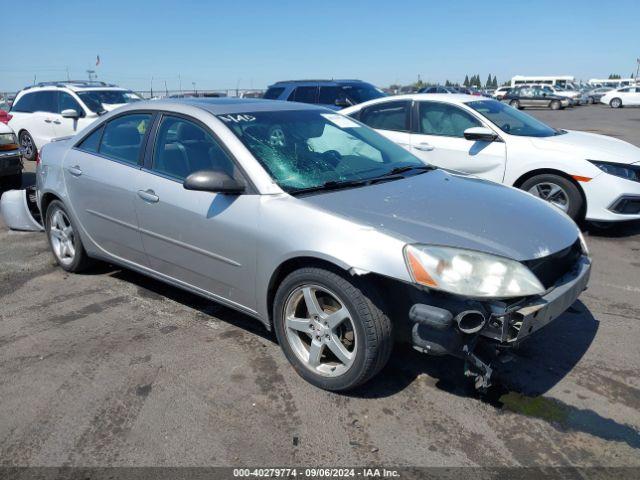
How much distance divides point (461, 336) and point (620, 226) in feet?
16.1

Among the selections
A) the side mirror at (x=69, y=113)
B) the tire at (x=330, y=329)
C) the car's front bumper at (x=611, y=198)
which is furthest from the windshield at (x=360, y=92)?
the tire at (x=330, y=329)

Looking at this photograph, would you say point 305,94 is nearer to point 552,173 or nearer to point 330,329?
point 552,173

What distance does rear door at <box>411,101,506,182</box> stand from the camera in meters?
6.38

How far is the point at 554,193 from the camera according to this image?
19.8 feet

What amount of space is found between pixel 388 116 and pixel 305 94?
508cm

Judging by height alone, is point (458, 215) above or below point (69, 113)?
below

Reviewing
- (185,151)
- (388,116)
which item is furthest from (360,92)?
(185,151)

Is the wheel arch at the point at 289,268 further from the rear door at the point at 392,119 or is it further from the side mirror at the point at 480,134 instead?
the rear door at the point at 392,119

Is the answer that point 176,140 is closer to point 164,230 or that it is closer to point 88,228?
point 164,230

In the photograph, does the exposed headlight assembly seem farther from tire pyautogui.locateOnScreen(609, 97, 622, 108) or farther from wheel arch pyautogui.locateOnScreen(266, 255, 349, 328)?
tire pyautogui.locateOnScreen(609, 97, 622, 108)

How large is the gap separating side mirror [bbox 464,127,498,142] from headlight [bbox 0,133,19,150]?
6.52 m

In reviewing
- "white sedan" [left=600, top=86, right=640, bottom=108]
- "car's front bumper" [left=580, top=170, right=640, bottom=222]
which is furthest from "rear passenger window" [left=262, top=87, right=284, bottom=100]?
"white sedan" [left=600, top=86, right=640, bottom=108]

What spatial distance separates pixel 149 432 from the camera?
271cm

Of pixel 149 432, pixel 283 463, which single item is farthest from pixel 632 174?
pixel 149 432
